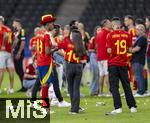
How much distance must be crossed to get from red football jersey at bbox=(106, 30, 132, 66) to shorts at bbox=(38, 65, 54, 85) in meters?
1.38

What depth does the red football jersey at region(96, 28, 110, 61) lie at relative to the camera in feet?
65.6

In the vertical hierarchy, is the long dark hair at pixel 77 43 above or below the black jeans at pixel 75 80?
above

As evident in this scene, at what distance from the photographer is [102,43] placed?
20141mm

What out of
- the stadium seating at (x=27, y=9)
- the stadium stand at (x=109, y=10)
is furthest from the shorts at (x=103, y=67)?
the stadium seating at (x=27, y=9)

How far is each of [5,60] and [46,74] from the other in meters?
5.83

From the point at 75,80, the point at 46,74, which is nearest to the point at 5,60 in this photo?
the point at 46,74

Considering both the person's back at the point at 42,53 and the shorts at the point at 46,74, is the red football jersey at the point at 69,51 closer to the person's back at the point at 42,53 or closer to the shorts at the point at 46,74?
the person's back at the point at 42,53

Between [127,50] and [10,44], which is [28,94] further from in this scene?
[127,50]

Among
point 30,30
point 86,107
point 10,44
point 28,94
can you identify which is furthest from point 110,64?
point 30,30

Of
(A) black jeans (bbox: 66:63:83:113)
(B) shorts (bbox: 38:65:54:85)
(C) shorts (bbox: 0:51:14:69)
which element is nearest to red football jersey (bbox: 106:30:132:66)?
(A) black jeans (bbox: 66:63:83:113)

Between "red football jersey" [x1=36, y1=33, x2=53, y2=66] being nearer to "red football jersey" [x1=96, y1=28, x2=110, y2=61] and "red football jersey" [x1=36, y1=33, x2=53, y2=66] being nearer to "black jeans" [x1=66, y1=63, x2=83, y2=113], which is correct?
"black jeans" [x1=66, y1=63, x2=83, y2=113]

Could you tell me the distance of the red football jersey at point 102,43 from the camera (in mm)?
20000

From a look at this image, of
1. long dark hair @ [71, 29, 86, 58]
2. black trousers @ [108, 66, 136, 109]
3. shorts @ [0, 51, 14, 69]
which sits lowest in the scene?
black trousers @ [108, 66, 136, 109]

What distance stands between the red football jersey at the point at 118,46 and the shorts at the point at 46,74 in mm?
1380
